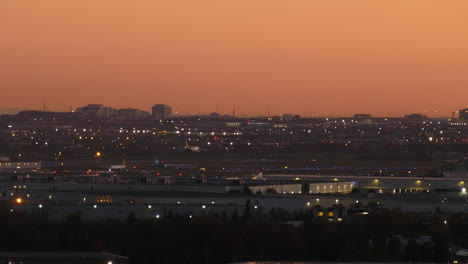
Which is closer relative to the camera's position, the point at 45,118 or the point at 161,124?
the point at 161,124

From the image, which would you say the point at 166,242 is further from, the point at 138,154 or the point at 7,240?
the point at 138,154

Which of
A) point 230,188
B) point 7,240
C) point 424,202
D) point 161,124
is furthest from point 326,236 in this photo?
point 161,124

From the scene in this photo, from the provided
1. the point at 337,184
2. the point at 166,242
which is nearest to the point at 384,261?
the point at 166,242

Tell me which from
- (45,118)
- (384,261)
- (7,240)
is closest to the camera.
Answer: (384,261)

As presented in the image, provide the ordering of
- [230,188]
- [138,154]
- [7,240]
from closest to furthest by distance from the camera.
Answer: [7,240], [230,188], [138,154]

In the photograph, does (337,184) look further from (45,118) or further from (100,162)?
(45,118)

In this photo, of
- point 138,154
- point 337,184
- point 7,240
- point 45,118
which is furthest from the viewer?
point 45,118
